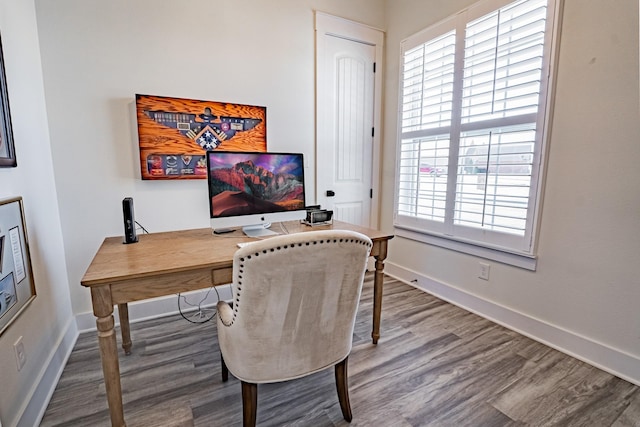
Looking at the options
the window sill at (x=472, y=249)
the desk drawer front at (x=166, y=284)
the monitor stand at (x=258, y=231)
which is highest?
the monitor stand at (x=258, y=231)

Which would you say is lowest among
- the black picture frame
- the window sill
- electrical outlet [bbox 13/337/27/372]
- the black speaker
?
electrical outlet [bbox 13/337/27/372]

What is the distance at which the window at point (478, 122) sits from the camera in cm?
197

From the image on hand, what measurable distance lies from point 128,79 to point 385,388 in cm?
256

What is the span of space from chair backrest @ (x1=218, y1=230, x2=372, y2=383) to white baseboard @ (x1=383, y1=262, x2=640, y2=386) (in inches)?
62.9

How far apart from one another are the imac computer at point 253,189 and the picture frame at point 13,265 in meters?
0.84

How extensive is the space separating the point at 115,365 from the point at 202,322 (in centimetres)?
111

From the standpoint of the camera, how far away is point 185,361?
183cm

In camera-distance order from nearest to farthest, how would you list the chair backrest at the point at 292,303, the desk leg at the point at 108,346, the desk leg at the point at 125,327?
the chair backrest at the point at 292,303 → the desk leg at the point at 108,346 → the desk leg at the point at 125,327

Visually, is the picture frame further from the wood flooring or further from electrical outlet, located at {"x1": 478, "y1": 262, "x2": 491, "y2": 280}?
electrical outlet, located at {"x1": 478, "y1": 262, "x2": 491, "y2": 280}

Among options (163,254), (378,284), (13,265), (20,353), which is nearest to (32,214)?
(13,265)

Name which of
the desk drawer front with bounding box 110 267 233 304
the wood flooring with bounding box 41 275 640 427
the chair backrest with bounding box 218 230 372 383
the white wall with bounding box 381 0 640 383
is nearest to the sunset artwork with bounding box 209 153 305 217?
the desk drawer front with bounding box 110 267 233 304

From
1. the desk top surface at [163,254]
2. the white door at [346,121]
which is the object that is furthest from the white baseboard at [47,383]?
the white door at [346,121]

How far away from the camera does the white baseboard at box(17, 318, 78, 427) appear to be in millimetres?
1306

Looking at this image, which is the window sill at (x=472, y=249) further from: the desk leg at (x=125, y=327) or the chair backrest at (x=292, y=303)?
the desk leg at (x=125, y=327)
